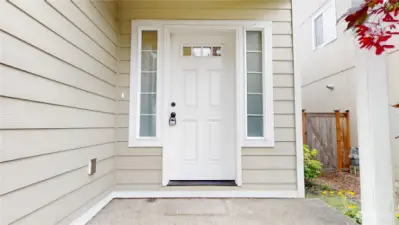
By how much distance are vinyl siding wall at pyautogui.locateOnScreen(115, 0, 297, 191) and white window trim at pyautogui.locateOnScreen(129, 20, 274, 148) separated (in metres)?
0.06

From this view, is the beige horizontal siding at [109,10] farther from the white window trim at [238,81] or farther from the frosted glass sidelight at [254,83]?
the frosted glass sidelight at [254,83]

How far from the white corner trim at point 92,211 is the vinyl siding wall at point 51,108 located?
7cm

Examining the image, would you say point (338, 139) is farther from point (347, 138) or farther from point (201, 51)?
point (201, 51)

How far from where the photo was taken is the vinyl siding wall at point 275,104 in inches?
104

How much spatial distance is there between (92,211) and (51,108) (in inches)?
42.2

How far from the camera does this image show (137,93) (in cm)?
270

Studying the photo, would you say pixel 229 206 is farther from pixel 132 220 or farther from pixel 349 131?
pixel 349 131

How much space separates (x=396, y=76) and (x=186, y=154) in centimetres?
213

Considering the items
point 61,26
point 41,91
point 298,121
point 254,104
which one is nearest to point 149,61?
point 61,26

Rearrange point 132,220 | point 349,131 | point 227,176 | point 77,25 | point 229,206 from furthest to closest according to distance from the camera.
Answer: point 349,131 → point 227,176 → point 229,206 → point 132,220 → point 77,25

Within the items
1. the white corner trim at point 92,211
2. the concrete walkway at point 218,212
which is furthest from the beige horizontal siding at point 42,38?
the concrete walkway at point 218,212

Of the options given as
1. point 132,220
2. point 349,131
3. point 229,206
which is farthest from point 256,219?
point 349,131

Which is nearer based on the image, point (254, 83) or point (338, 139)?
point (254, 83)

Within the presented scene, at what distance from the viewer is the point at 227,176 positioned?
283 centimetres
